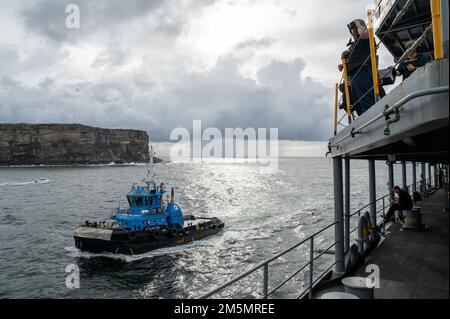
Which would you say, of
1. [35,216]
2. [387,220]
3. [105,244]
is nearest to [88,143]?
[35,216]


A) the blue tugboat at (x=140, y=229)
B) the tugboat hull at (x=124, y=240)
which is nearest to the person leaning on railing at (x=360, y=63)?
the blue tugboat at (x=140, y=229)

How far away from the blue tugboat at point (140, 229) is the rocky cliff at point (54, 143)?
144714 millimetres

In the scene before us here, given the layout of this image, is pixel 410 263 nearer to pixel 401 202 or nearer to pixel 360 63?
pixel 360 63

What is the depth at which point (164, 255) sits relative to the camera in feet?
80.7

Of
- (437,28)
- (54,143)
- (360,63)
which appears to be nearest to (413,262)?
(360,63)

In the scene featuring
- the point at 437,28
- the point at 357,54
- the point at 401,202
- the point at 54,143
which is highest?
the point at 54,143

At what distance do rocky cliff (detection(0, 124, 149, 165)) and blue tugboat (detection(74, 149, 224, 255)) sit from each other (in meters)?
145

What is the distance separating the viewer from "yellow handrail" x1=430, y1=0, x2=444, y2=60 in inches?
112

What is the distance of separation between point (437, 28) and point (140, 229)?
976 inches

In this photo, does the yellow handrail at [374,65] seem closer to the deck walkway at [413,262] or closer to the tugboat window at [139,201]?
the deck walkway at [413,262]

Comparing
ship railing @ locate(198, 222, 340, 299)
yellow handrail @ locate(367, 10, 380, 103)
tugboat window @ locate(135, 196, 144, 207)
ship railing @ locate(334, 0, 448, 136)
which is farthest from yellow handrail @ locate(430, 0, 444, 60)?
tugboat window @ locate(135, 196, 144, 207)

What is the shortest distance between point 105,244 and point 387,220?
19.7 metres

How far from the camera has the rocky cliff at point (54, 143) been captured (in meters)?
164

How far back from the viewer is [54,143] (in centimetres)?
17100
